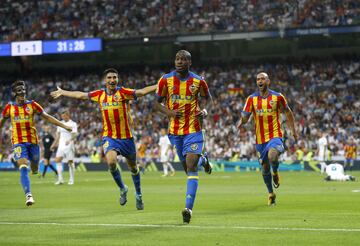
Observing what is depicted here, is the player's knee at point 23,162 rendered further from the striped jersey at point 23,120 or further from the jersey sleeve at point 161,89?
the jersey sleeve at point 161,89

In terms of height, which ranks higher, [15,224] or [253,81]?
[253,81]

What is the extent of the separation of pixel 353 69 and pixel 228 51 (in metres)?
9.07

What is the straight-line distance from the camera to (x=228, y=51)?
53469 millimetres

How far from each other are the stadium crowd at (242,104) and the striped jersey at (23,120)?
85.4ft

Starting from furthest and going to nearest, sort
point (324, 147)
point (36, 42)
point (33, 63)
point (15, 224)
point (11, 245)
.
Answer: point (33, 63), point (36, 42), point (324, 147), point (15, 224), point (11, 245)

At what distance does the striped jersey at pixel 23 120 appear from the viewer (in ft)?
56.2

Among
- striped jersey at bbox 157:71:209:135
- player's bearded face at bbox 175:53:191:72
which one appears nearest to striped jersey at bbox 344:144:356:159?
striped jersey at bbox 157:71:209:135

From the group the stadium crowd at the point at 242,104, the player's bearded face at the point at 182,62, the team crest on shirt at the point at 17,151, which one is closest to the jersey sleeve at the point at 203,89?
the player's bearded face at the point at 182,62

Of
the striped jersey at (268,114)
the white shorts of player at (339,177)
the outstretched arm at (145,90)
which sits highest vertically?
the outstretched arm at (145,90)

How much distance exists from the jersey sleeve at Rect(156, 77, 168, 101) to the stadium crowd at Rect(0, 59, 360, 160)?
1168 inches

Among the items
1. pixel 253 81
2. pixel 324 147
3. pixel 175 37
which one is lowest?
pixel 324 147

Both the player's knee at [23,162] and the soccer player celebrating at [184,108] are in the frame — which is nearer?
the soccer player celebrating at [184,108]

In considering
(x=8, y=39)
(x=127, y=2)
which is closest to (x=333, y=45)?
(x=127, y=2)

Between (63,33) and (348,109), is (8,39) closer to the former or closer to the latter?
(63,33)
